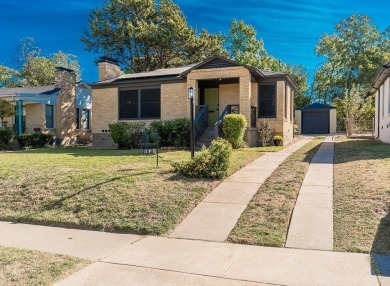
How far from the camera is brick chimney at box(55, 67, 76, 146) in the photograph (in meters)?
23.8

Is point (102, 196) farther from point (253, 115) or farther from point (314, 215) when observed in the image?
point (253, 115)

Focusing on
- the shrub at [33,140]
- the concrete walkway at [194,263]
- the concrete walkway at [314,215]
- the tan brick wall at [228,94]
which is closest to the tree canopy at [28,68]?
the shrub at [33,140]

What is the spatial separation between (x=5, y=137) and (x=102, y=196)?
579 inches

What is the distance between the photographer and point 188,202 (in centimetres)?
682

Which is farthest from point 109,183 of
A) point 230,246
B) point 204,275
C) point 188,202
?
point 204,275

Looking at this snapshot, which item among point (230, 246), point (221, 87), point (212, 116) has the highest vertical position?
point (221, 87)

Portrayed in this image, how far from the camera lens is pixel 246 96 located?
16.5 meters

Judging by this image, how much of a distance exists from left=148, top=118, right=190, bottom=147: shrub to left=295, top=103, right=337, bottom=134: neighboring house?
Result: 63.8ft

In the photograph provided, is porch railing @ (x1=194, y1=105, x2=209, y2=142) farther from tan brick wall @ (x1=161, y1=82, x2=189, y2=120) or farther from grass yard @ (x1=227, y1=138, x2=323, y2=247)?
grass yard @ (x1=227, y1=138, x2=323, y2=247)

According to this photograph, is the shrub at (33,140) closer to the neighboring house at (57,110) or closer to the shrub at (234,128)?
the neighboring house at (57,110)

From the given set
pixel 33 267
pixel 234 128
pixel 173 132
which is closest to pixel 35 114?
pixel 173 132

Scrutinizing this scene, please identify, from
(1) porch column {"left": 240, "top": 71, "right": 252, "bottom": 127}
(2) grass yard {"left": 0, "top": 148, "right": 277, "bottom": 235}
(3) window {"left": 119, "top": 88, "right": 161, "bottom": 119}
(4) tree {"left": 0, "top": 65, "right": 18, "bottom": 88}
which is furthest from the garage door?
(4) tree {"left": 0, "top": 65, "right": 18, "bottom": 88}

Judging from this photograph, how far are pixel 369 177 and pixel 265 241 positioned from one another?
3785 millimetres

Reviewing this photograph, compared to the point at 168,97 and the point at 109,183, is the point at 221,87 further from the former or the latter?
the point at 109,183
